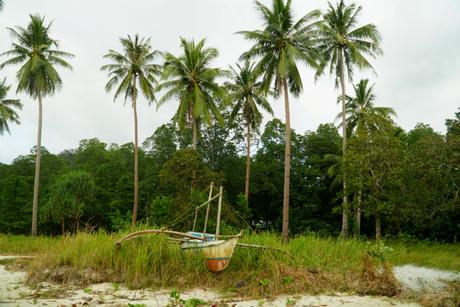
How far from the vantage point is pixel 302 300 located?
9102mm

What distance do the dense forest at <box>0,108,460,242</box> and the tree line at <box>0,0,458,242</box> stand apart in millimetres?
116

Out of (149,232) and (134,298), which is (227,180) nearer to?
(149,232)

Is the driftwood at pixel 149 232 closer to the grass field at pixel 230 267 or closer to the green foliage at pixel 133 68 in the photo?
the grass field at pixel 230 267

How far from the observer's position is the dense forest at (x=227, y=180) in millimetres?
23656

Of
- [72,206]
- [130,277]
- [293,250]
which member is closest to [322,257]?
[293,250]

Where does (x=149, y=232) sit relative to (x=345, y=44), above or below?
below

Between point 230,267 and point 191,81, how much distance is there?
17.4 metres

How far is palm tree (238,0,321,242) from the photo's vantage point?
2152 centimetres

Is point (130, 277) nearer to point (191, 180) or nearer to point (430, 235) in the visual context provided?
point (191, 180)

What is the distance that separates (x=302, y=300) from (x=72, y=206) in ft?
83.4

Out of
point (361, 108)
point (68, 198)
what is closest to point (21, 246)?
point (68, 198)

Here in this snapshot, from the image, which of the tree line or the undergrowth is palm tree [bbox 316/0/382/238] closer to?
the tree line

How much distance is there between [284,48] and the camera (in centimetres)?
2192

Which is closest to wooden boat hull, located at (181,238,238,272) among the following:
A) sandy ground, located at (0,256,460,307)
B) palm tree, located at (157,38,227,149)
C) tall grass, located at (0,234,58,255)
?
sandy ground, located at (0,256,460,307)
